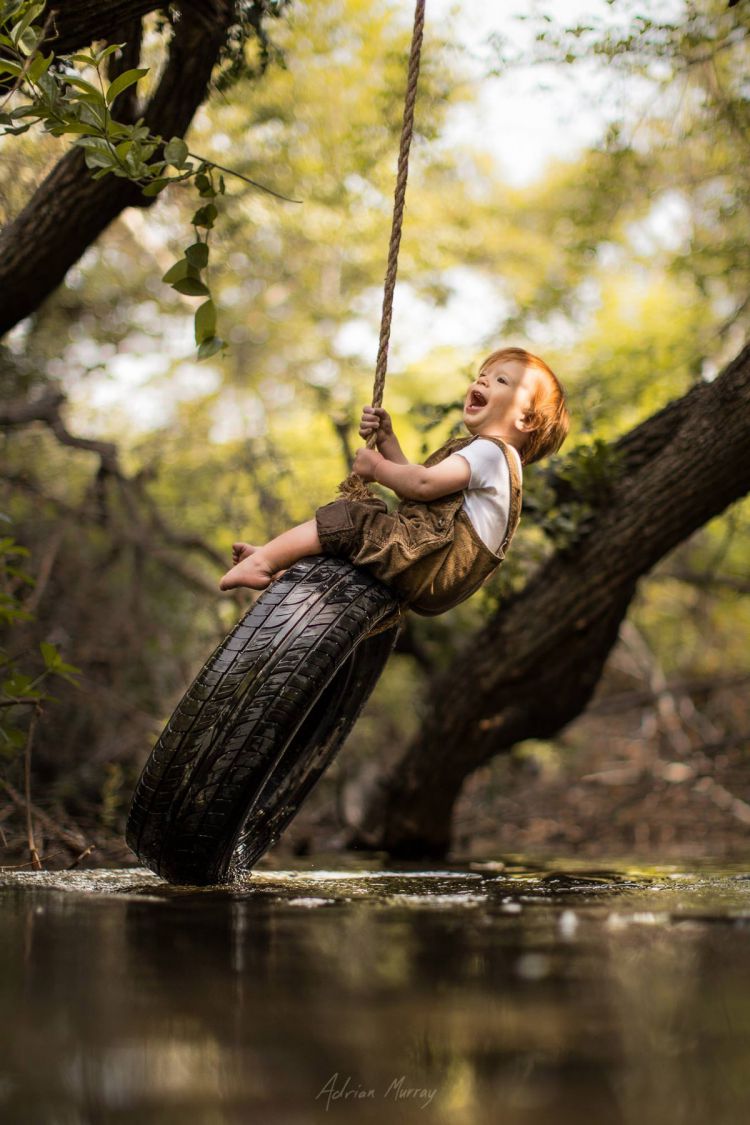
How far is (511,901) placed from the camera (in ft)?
8.38

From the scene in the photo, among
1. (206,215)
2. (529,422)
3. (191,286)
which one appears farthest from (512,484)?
(206,215)

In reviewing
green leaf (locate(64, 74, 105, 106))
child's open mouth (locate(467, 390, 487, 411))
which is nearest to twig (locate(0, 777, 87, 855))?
child's open mouth (locate(467, 390, 487, 411))

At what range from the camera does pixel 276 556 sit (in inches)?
117

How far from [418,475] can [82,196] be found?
203cm

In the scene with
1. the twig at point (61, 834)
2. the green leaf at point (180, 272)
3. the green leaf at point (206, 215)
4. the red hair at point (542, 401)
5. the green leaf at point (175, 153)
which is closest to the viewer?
the green leaf at point (175, 153)

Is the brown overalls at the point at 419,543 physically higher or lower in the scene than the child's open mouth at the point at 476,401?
lower

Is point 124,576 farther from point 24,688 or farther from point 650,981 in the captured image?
point 650,981

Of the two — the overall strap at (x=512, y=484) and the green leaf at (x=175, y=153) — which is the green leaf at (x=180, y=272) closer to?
the green leaf at (x=175, y=153)

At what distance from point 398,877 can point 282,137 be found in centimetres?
720

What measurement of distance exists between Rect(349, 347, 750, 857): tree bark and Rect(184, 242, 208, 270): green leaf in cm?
205

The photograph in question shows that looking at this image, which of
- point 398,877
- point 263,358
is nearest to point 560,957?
point 398,877

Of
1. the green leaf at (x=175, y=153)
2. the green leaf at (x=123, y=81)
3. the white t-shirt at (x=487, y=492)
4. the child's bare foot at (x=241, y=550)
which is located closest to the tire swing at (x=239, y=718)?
the child's bare foot at (x=241, y=550)
